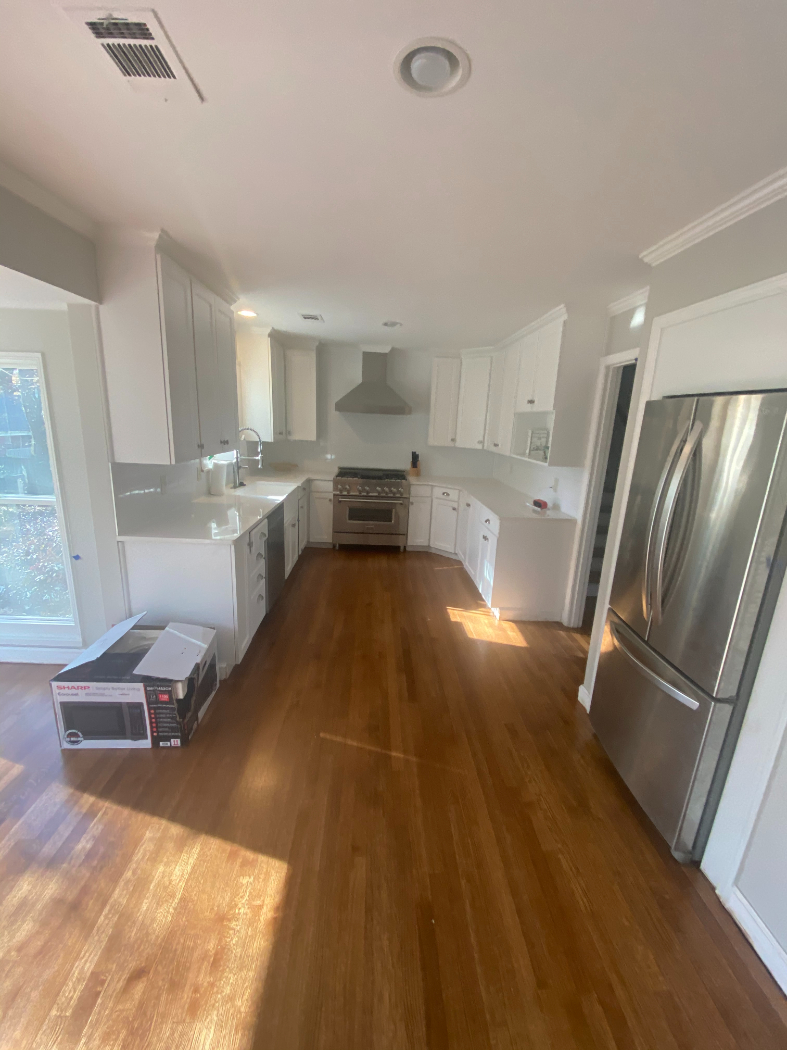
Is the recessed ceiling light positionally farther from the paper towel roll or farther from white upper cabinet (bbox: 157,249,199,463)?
the paper towel roll

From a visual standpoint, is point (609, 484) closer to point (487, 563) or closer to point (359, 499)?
point (487, 563)

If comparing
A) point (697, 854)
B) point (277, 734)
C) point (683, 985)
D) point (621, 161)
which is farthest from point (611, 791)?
point (621, 161)

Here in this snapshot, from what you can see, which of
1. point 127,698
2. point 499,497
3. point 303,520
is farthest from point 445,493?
point 127,698

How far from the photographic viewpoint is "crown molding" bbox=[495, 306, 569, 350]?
10.1 feet

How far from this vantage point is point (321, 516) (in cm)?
514

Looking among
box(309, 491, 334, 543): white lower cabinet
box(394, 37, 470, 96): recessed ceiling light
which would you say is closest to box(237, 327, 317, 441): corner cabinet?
box(309, 491, 334, 543): white lower cabinet

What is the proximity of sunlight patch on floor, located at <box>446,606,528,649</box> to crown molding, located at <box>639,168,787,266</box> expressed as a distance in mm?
2565

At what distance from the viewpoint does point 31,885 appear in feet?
4.83

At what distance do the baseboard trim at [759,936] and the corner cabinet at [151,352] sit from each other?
3.13 metres

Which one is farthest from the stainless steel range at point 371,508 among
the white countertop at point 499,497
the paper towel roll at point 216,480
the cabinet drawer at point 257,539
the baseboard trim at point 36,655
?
the baseboard trim at point 36,655

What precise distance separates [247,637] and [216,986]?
1838 mm

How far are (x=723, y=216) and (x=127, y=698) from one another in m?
3.29

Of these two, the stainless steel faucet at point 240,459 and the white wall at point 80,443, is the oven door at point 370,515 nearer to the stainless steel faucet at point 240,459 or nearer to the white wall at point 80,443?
the stainless steel faucet at point 240,459

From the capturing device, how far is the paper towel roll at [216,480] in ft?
12.3
